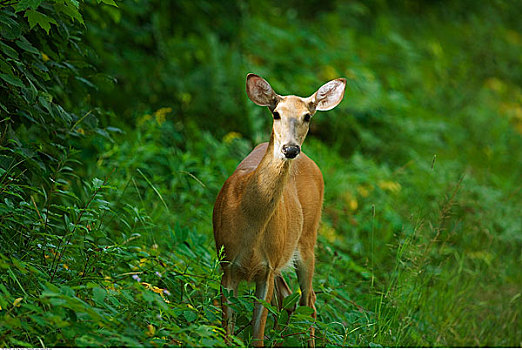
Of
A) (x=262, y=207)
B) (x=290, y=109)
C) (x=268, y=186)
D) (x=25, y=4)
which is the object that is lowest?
(x=262, y=207)

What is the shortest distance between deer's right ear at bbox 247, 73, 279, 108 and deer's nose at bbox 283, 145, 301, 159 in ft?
1.33

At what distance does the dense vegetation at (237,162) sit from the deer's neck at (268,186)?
1.15 feet

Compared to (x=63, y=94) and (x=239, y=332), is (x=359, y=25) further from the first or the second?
(x=239, y=332)

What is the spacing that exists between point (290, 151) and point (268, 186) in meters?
0.33

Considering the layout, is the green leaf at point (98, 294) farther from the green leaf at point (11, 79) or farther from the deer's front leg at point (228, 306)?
the green leaf at point (11, 79)

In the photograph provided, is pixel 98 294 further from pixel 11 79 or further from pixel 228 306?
pixel 11 79

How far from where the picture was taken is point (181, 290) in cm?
364

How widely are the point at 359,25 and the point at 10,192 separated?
8376 mm

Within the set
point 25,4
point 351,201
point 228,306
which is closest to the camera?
point 25,4

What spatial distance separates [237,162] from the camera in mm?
6461

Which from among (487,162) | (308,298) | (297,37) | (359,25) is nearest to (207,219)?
(308,298)

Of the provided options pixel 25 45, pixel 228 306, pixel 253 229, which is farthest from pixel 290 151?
pixel 25 45

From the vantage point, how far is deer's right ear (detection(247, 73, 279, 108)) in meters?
3.67

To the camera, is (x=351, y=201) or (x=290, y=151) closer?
(x=290, y=151)
